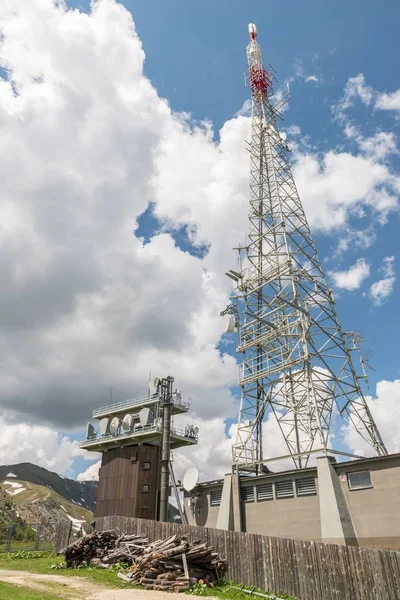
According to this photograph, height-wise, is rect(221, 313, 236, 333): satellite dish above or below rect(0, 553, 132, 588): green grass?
above

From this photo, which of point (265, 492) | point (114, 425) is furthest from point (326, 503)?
point (114, 425)

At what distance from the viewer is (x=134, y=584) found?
17.1 meters

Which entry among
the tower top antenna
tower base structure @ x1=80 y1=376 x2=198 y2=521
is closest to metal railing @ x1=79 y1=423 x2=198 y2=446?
tower base structure @ x1=80 y1=376 x2=198 y2=521

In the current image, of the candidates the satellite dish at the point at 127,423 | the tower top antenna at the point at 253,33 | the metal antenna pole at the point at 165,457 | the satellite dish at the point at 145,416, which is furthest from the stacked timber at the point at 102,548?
the tower top antenna at the point at 253,33

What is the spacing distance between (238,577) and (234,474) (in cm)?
1354

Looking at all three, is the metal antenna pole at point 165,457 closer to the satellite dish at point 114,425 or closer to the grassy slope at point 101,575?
the satellite dish at point 114,425

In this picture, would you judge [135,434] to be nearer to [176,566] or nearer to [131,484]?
[131,484]

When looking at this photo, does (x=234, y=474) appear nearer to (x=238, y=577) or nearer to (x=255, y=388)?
(x=255, y=388)

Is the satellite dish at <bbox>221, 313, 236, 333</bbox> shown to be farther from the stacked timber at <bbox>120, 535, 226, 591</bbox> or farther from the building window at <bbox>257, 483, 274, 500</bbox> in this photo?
the stacked timber at <bbox>120, 535, 226, 591</bbox>

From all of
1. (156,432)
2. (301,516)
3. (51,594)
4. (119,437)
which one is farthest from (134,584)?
(119,437)

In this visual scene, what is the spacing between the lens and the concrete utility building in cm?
2152

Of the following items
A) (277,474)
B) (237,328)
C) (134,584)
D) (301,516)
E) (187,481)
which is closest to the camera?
(134,584)

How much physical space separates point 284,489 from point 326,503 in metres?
3.98

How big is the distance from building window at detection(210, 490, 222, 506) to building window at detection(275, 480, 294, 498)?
661 cm
